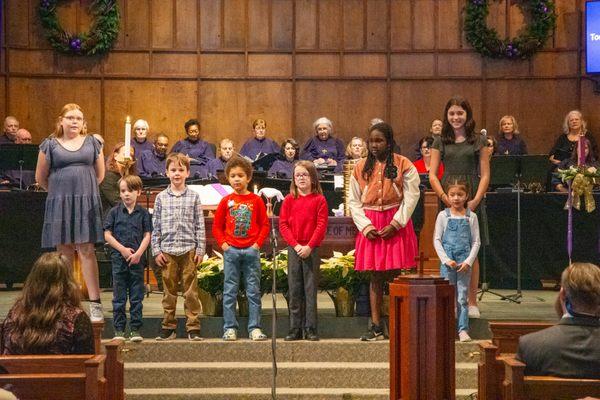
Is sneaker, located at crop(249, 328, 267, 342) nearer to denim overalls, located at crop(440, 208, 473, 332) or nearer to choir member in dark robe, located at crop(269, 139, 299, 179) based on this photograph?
denim overalls, located at crop(440, 208, 473, 332)

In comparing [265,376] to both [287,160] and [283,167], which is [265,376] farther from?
[287,160]

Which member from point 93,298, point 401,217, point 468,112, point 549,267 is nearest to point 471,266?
point 401,217

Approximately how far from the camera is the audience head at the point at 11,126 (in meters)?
13.8

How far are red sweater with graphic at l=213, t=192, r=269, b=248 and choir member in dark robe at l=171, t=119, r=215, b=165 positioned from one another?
586cm

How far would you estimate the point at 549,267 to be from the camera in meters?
11.7

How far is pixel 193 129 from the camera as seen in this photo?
557 inches

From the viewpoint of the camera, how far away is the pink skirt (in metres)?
8.08

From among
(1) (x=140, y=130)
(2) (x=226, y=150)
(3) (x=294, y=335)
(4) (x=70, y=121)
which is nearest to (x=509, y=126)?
(2) (x=226, y=150)

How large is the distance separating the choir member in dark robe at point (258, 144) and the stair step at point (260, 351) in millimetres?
6543

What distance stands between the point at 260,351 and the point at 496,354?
2.80 m

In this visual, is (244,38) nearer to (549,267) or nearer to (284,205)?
(549,267)

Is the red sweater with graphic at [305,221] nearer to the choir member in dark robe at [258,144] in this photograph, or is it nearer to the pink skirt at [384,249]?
the pink skirt at [384,249]

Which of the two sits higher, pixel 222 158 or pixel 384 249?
pixel 222 158

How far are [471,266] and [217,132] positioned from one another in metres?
7.88
